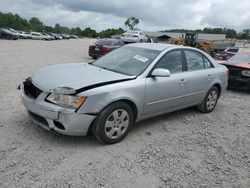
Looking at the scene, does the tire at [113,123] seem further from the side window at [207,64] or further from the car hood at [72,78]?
the side window at [207,64]

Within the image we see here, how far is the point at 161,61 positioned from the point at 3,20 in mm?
81657

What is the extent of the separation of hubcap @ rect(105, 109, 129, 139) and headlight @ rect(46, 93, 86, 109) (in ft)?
1.70

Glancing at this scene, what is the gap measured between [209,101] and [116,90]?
2.87 m

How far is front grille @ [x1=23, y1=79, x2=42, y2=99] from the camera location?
384 centimetres

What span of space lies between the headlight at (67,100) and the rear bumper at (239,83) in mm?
6197

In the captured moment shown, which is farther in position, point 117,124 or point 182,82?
point 182,82

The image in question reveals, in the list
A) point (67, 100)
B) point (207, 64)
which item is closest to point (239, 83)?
point (207, 64)

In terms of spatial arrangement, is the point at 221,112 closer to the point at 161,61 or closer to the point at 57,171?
the point at 161,61

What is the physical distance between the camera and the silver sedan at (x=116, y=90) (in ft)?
11.6

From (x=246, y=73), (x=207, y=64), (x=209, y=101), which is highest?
(x=207, y=64)

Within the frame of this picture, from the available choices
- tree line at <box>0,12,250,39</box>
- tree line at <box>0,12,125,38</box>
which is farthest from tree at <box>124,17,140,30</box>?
tree line at <box>0,12,125,38</box>

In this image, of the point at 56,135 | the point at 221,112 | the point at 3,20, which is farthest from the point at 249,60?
the point at 3,20

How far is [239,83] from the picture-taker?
8133 millimetres

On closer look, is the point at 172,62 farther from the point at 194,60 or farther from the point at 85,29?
the point at 85,29
